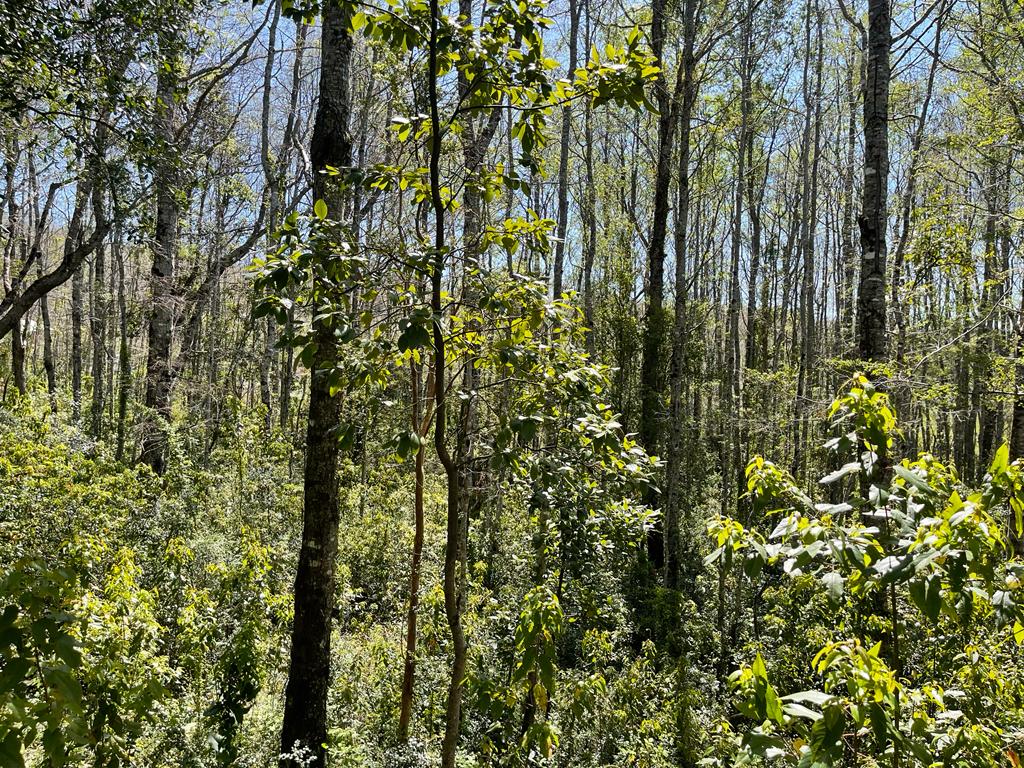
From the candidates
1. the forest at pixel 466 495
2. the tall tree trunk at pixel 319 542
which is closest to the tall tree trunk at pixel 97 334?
the forest at pixel 466 495

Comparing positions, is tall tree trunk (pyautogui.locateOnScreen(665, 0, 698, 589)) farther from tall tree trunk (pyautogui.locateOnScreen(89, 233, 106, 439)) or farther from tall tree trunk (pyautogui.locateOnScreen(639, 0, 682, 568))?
tall tree trunk (pyautogui.locateOnScreen(89, 233, 106, 439))

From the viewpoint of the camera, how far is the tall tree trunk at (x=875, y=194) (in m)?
6.04

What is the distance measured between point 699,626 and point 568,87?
7699mm

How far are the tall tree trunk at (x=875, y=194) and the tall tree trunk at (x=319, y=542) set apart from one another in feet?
16.7

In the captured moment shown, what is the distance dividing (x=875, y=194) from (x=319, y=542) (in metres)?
6.21

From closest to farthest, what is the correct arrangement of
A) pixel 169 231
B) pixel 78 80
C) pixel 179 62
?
pixel 78 80, pixel 179 62, pixel 169 231

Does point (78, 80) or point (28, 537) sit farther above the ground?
point (78, 80)

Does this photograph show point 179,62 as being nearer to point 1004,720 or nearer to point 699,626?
point 1004,720

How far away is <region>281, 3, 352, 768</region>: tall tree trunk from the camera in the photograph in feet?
13.2

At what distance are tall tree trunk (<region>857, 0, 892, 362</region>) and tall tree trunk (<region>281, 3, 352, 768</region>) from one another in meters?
5.09

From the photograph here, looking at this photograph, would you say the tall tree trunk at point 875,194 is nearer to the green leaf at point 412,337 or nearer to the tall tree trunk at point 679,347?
the tall tree trunk at point 679,347

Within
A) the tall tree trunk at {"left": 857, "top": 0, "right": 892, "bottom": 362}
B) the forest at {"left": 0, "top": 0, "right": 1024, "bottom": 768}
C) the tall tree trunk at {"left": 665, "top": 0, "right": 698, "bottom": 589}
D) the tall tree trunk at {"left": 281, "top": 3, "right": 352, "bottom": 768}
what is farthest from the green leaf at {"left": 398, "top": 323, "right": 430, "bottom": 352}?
the tall tree trunk at {"left": 665, "top": 0, "right": 698, "bottom": 589}

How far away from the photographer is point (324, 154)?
4168 millimetres

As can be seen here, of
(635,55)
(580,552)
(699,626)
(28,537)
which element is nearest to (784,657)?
(699,626)
